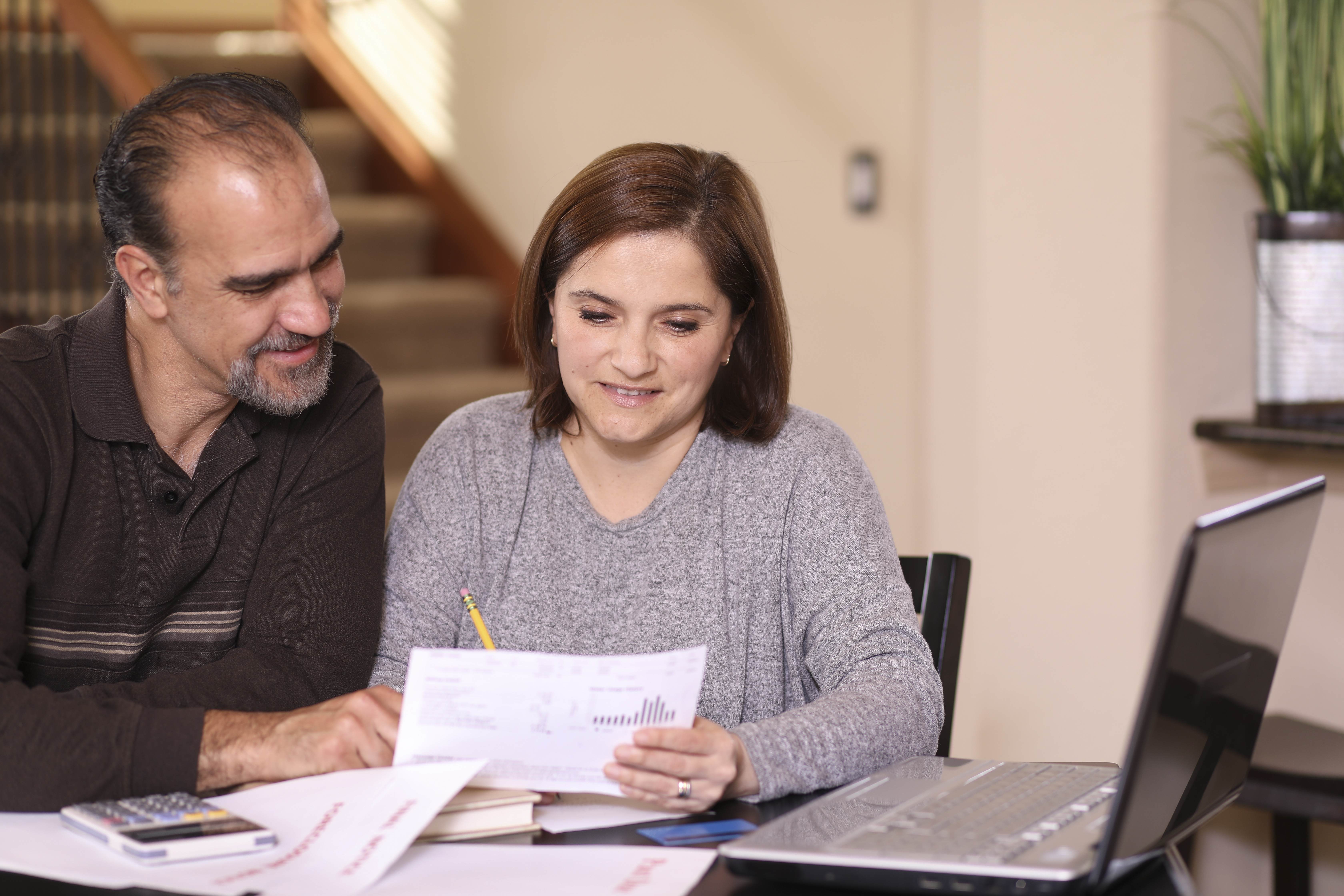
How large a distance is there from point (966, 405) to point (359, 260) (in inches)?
89.8

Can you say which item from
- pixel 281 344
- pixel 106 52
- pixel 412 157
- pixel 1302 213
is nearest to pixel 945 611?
pixel 281 344

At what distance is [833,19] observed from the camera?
11.3 feet

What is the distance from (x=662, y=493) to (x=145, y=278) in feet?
2.09

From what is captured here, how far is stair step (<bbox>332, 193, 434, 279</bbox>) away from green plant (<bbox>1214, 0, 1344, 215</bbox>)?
291 centimetres

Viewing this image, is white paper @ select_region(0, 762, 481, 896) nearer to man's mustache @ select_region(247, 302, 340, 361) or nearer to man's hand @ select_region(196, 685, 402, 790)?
man's hand @ select_region(196, 685, 402, 790)

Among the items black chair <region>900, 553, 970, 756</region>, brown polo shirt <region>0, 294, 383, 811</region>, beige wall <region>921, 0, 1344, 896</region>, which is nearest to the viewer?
brown polo shirt <region>0, 294, 383, 811</region>

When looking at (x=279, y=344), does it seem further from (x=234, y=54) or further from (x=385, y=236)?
(x=234, y=54)

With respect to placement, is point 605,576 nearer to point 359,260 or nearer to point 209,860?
point 209,860

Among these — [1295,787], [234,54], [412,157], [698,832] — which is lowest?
[1295,787]

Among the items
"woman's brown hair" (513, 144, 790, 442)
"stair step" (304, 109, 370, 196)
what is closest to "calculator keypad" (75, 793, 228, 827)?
"woman's brown hair" (513, 144, 790, 442)

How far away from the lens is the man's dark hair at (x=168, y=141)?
55.3 inches

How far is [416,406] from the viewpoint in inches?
157

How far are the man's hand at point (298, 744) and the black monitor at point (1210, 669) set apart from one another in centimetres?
63

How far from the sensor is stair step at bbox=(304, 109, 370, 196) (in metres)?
4.65
